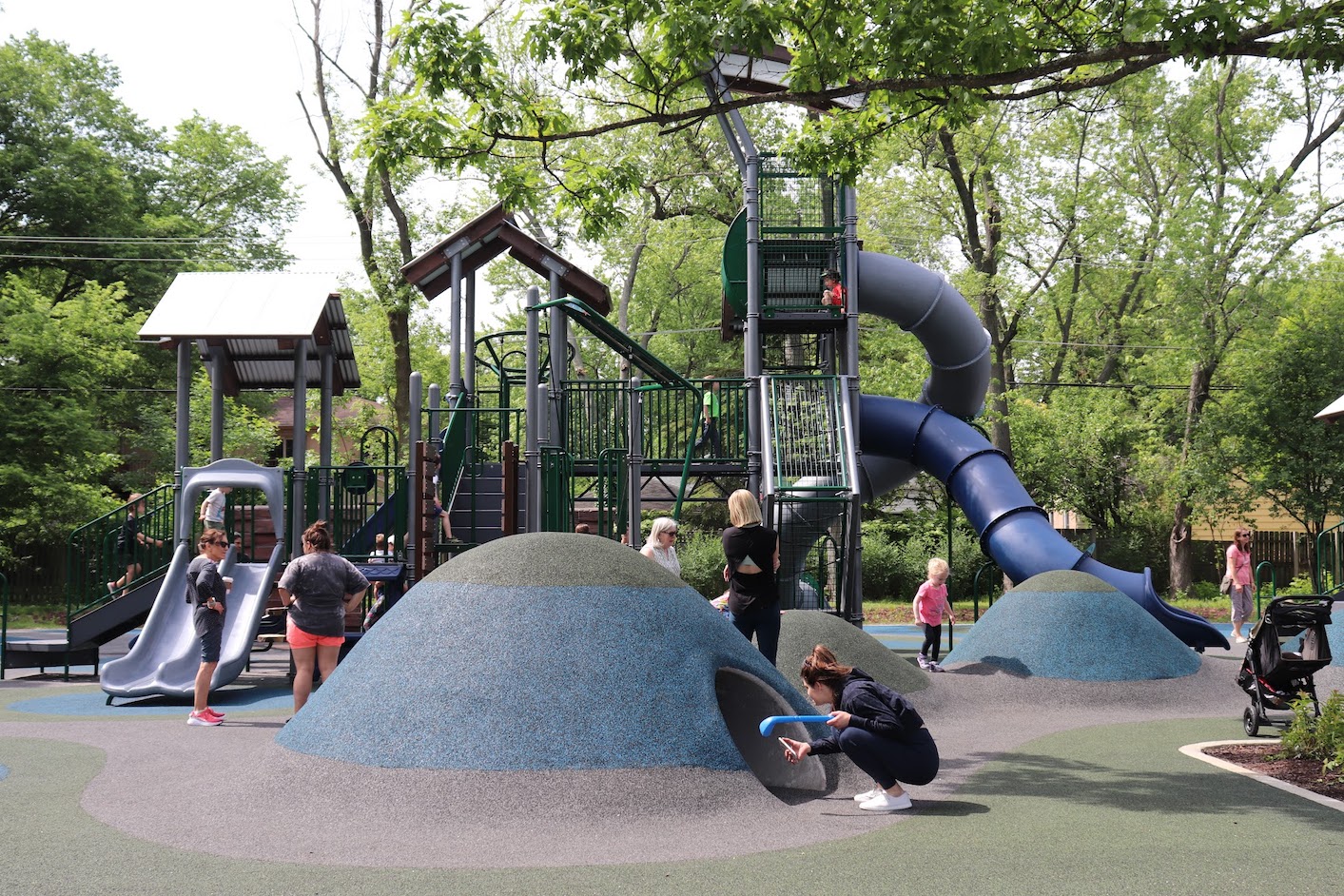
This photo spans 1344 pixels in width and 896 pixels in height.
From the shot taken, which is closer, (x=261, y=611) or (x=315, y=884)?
(x=315, y=884)

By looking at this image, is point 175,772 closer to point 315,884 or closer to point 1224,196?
point 315,884

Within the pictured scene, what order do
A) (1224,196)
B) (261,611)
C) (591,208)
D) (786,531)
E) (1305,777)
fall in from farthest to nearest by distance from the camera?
(1224,196) → (786,531) → (261,611) → (591,208) → (1305,777)

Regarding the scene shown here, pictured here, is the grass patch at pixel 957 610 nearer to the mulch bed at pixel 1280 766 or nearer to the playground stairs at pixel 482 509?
the playground stairs at pixel 482 509

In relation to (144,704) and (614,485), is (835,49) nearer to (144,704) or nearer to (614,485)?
(614,485)

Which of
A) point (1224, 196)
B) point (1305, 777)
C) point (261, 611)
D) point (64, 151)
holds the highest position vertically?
point (64, 151)

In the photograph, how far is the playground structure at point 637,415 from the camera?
14258 mm

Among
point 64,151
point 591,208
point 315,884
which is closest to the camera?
point 315,884

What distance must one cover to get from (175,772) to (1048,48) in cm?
837

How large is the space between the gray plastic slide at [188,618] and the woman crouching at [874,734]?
7.07 meters

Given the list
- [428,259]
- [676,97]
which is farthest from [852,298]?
[676,97]

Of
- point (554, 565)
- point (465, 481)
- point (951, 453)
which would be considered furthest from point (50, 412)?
point (554, 565)

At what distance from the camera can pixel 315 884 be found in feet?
17.9

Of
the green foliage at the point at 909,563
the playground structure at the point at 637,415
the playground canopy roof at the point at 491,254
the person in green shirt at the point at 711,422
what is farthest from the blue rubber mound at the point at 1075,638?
the green foliage at the point at 909,563

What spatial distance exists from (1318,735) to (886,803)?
3742mm
